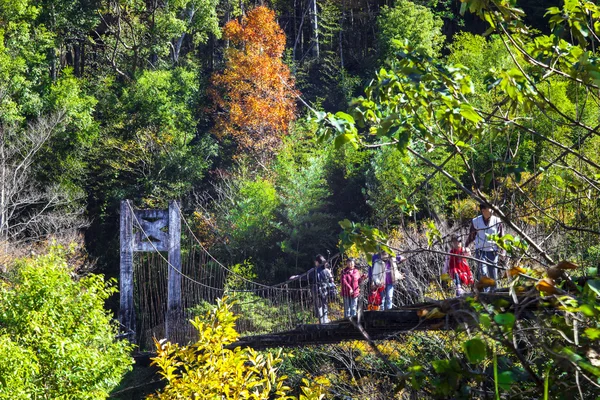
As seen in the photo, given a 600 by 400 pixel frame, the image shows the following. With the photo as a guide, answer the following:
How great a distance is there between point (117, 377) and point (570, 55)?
510 centimetres

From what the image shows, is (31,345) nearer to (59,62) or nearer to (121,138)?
(121,138)

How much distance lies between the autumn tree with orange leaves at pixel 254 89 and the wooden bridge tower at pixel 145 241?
639 cm

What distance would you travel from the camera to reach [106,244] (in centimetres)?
1886

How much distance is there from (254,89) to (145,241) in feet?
26.5

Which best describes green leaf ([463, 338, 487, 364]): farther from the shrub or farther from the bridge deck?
the shrub

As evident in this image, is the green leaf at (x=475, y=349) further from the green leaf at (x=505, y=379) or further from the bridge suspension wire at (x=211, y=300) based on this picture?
the bridge suspension wire at (x=211, y=300)

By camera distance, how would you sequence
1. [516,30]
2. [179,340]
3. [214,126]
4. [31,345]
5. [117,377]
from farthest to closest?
[214,126] → [179,340] → [117,377] → [31,345] → [516,30]

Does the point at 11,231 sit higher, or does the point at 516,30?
the point at 516,30

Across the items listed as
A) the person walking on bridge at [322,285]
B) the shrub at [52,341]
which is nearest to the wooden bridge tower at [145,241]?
the person walking on bridge at [322,285]

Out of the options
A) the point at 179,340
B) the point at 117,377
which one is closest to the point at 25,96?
the point at 179,340

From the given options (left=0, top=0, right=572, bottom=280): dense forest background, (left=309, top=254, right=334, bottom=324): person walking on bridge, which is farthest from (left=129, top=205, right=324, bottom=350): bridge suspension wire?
(left=0, top=0, right=572, bottom=280): dense forest background

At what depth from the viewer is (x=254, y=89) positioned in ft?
68.6

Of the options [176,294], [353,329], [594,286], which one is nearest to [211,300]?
[176,294]

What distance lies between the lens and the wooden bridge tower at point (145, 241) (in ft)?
44.8
